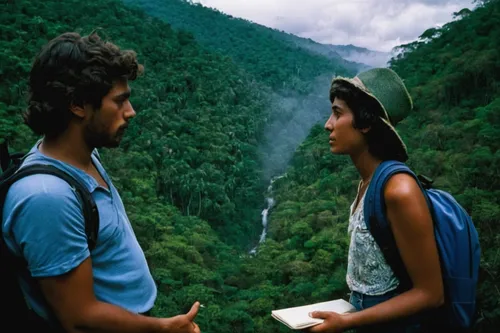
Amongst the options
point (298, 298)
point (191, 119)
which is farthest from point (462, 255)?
point (191, 119)

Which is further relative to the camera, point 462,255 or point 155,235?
point 155,235

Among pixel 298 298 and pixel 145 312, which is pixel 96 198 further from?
pixel 298 298

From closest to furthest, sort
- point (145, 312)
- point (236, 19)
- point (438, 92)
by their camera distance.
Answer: point (145, 312) → point (438, 92) → point (236, 19)

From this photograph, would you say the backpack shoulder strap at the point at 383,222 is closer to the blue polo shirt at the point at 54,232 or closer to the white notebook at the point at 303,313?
the white notebook at the point at 303,313

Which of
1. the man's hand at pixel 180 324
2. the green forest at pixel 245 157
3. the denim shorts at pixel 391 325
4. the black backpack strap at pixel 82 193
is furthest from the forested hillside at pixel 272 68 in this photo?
the black backpack strap at pixel 82 193

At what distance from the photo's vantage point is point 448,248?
1.57 meters

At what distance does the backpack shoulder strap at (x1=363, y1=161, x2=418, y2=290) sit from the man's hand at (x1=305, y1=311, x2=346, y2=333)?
0.89 feet

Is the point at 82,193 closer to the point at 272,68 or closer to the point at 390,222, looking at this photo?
the point at 390,222

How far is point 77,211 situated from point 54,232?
95 millimetres

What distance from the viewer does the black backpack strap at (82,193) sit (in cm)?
133

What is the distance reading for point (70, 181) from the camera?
1.38 m

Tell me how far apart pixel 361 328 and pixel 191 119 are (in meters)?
37.8

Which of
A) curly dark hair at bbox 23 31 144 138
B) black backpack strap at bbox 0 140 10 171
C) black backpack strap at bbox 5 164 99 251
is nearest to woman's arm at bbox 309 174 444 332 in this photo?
black backpack strap at bbox 5 164 99 251

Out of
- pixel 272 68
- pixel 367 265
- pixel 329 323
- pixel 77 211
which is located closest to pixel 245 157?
pixel 272 68
